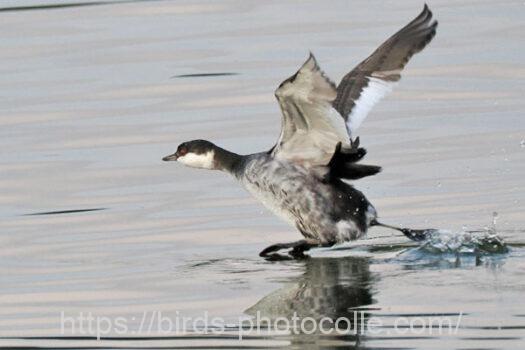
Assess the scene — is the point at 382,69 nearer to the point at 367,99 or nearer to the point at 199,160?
the point at 367,99

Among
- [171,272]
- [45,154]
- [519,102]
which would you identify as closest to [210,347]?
[171,272]

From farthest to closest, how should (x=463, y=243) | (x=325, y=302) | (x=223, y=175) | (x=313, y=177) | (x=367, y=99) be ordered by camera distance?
(x=223, y=175) < (x=367, y=99) < (x=313, y=177) < (x=463, y=243) < (x=325, y=302)

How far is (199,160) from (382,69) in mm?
1434

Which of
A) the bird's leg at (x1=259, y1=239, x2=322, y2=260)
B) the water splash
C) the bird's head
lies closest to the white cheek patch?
the bird's head

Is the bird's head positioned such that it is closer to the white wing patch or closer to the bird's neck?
the bird's neck

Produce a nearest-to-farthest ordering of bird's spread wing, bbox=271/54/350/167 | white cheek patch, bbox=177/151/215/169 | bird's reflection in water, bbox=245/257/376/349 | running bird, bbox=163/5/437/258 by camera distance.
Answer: bird's reflection in water, bbox=245/257/376/349, bird's spread wing, bbox=271/54/350/167, running bird, bbox=163/5/437/258, white cheek patch, bbox=177/151/215/169

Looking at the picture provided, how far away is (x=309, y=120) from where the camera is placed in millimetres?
12227

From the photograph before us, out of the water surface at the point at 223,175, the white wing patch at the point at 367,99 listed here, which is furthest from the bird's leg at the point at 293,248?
the white wing patch at the point at 367,99

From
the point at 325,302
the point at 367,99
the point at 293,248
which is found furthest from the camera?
the point at 367,99

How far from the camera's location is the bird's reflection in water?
380 inches

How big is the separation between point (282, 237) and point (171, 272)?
4.73 ft

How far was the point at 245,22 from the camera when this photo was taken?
21.4 m

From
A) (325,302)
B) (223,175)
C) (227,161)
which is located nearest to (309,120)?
(227,161)

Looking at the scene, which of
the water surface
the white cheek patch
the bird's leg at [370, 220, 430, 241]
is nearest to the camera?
the water surface
